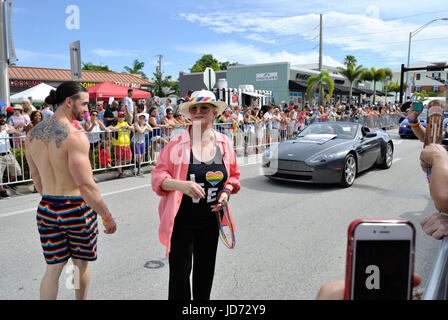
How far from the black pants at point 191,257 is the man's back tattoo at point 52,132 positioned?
A: 3.30ft

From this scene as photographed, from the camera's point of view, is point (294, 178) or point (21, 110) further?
point (21, 110)

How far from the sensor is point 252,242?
4559mm

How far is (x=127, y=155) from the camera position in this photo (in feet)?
29.5

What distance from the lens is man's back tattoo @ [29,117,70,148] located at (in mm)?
2527

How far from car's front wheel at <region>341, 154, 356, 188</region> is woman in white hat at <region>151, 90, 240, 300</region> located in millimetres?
5231

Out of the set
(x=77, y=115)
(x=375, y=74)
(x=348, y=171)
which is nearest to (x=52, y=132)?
(x=77, y=115)

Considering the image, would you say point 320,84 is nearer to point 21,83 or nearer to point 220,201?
point 21,83

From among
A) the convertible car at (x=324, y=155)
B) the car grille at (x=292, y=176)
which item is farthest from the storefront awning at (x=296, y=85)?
the car grille at (x=292, y=176)

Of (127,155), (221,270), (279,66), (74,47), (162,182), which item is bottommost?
(221,270)

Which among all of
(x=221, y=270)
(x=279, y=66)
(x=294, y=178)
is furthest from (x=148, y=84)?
(x=221, y=270)

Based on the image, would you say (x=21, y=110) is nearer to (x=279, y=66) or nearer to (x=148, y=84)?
(x=279, y=66)

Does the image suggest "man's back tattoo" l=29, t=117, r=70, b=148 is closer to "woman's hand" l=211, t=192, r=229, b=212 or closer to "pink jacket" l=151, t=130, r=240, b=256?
"pink jacket" l=151, t=130, r=240, b=256

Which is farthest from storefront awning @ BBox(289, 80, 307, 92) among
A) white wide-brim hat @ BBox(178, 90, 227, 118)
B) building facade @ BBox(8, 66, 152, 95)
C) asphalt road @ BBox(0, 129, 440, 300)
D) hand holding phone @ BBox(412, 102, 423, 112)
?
white wide-brim hat @ BBox(178, 90, 227, 118)
